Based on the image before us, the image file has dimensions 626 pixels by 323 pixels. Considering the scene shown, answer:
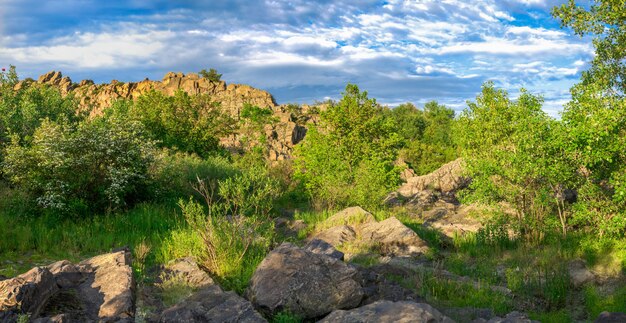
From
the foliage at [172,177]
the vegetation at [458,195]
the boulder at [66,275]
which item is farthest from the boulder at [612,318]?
the foliage at [172,177]

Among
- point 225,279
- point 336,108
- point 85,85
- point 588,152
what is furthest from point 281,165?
point 85,85

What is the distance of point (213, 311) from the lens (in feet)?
22.3

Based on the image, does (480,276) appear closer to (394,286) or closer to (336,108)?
(394,286)

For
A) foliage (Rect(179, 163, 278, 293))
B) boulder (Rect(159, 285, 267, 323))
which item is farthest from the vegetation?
boulder (Rect(159, 285, 267, 323))

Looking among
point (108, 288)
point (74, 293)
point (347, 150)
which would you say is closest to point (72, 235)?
point (74, 293)

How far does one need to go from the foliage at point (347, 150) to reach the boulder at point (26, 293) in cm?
1528

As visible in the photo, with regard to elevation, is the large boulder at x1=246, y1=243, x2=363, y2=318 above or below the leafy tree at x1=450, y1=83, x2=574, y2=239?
below

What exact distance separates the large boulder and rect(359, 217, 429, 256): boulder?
20.3ft

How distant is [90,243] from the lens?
43.4 feet

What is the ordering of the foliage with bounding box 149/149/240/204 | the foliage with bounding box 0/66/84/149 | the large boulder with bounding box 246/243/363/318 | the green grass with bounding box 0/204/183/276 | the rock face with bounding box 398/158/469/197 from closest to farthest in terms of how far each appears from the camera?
the large boulder with bounding box 246/243/363/318, the green grass with bounding box 0/204/183/276, the foliage with bounding box 149/149/240/204, the foliage with bounding box 0/66/84/149, the rock face with bounding box 398/158/469/197

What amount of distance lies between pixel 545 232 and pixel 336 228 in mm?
6545

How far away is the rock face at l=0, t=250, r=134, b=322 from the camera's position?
634 cm

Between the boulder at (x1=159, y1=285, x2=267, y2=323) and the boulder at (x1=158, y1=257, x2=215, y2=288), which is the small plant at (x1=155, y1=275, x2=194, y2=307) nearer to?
the boulder at (x1=158, y1=257, x2=215, y2=288)

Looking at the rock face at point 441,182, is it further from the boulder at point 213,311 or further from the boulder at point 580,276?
the boulder at point 213,311
